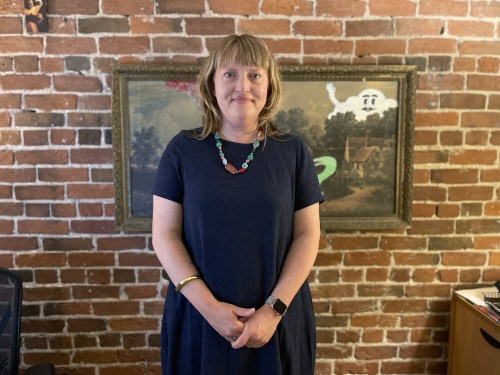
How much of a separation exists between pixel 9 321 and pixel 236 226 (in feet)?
2.94

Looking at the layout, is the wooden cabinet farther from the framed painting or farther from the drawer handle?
the framed painting

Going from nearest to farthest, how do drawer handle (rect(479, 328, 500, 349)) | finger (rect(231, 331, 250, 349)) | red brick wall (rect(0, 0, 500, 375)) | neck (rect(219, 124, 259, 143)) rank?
1. finger (rect(231, 331, 250, 349))
2. neck (rect(219, 124, 259, 143))
3. drawer handle (rect(479, 328, 500, 349))
4. red brick wall (rect(0, 0, 500, 375))

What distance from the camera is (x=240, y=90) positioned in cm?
124

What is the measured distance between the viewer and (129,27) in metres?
1.78

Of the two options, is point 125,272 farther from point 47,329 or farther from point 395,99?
point 395,99

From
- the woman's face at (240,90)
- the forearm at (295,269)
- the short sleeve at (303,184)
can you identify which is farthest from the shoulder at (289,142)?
the forearm at (295,269)

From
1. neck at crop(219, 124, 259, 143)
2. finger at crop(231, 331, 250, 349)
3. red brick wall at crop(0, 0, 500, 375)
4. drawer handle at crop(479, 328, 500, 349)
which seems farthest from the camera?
red brick wall at crop(0, 0, 500, 375)

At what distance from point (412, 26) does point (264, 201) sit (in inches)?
45.5

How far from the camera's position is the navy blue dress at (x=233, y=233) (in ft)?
4.11

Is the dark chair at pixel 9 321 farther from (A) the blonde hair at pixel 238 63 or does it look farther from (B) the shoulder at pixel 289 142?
(B) the shoulder at pixel 289 142

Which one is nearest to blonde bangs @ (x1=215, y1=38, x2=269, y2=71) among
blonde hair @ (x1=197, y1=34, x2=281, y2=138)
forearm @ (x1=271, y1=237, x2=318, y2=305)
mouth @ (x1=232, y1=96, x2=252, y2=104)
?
blonde hair @ (x1=197, y1=34, x2=281, y2=138)

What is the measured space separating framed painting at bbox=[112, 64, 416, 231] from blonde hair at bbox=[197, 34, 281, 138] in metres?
0.48

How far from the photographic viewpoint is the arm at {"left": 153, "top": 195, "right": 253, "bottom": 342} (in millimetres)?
1230

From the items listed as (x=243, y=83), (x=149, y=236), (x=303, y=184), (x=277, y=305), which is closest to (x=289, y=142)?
(x=303, y=184)
